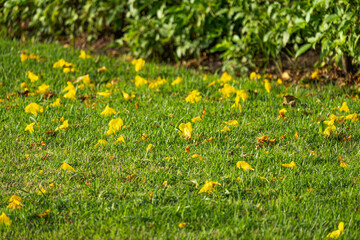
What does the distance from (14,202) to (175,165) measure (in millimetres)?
999

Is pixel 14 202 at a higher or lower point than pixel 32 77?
lower

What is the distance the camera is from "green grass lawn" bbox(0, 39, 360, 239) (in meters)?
2.30

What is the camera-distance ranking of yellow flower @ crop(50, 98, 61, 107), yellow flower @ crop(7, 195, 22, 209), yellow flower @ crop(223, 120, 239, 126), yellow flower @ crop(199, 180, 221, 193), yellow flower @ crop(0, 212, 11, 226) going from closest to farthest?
yellow flower @ crop(0, 212, 11, 226)
yellow flower @ crop(7, 195, 22, 209)
yellow flower @ crop(199, 180, 221, 193)
yellow flower @ crop(223, 120, 239, 126)
yellow flower @ crop(50, 98, 61, 107)

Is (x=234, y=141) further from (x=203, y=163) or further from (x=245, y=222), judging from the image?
(x=245, y=222)

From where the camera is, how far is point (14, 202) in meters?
2.41

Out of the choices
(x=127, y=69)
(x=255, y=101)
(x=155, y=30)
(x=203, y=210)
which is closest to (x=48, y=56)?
(x=127, y=69)

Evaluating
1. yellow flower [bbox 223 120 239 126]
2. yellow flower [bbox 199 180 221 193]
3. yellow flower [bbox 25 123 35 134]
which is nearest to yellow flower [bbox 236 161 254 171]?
yellow flower [bbox 199 180 221 193]

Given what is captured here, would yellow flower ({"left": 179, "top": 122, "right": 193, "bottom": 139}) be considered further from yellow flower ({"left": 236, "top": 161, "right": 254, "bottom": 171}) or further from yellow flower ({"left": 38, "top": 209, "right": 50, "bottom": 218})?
yellow flower ({"left": 38, "top": 209, "right": 50, "bottom": 218})

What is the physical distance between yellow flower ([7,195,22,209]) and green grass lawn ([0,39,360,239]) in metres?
0.03

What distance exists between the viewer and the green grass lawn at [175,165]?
7.55ft

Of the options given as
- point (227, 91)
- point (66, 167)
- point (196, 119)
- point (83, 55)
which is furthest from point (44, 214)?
point (83, 55)

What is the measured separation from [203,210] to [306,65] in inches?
134

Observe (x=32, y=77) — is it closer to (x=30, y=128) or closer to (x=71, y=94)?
(x=71, y=94)

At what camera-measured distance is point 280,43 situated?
496cm
